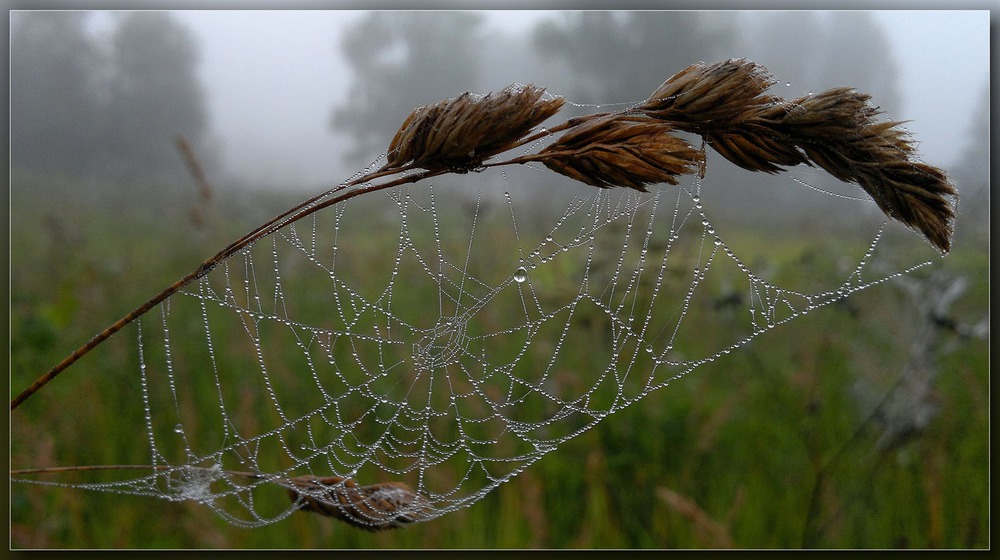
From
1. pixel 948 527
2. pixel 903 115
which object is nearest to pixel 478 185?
pixel 903 115

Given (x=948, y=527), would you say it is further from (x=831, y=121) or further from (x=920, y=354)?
(x=831, y=121)

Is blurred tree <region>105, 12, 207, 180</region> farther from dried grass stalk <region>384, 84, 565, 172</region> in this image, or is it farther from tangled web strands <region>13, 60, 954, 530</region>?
dried grass stalk <region>384, 84, 565, 172</region>

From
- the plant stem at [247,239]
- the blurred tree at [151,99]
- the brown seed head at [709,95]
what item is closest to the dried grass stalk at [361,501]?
the plant stem at [247,239]

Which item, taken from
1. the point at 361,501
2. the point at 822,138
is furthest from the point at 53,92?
the point at 822,138

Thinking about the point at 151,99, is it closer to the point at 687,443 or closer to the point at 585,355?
the point at 585,355

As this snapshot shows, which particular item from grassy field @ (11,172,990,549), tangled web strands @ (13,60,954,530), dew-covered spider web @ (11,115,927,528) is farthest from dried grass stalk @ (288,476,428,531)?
grassy field @ (11,172,990,549)
